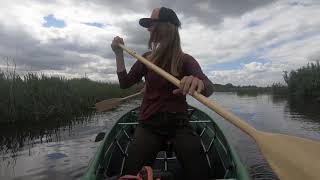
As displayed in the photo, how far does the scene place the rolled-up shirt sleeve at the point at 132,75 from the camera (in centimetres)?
434

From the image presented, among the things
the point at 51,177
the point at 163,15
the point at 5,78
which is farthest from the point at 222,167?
the point at 5,78

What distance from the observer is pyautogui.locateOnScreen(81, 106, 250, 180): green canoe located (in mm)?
3932

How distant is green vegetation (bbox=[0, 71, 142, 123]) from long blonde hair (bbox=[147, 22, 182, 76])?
8665 mm

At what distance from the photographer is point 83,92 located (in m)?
19.0

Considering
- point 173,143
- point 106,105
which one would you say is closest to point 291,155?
point 173,143

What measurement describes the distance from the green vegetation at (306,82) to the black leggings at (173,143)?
25736mm

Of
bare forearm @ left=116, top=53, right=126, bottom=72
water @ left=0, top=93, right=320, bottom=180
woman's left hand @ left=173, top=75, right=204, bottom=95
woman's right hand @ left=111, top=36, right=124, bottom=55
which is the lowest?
water @ left=0, top=93, right=320, bottom=180

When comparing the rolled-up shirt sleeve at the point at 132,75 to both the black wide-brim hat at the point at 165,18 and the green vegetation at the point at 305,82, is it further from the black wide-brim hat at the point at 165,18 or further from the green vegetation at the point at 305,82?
the green vegetation at the point at 305,82

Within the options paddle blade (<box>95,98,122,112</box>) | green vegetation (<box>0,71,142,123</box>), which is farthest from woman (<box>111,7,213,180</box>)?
green vegetation (<box>0,71,142,123</box>)

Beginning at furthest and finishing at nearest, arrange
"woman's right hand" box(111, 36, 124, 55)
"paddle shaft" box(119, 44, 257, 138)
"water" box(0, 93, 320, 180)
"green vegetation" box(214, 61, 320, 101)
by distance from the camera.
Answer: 1. "green vegetation" box(214, 61, 320, 101)
2. "water" box(0, 93, 320, 180)
3. "woman's right hand" box(111, 36, 124, 55)
4. "paddle shaft" box(119, 44, 257, 138)

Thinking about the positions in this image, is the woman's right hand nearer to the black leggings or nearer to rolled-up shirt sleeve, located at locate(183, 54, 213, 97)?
rolled-up shirt sleeve, located at locate(183, 54, 213, 97)

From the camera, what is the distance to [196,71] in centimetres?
403

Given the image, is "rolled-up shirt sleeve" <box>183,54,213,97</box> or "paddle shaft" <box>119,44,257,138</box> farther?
"rolled-up shirt sleeve" <box>183,54,213,97</box>

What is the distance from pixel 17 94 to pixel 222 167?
9.25 m
